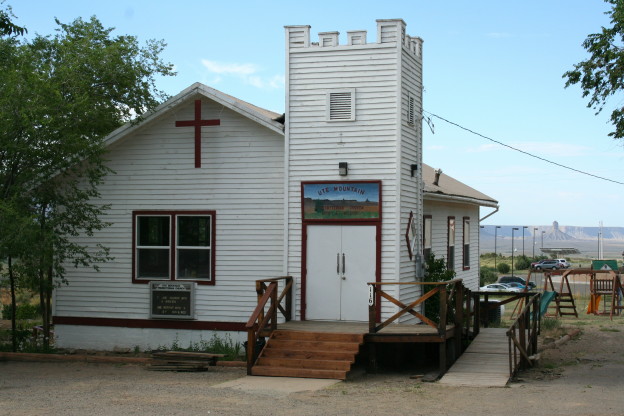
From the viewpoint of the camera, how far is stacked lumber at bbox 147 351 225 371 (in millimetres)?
14961

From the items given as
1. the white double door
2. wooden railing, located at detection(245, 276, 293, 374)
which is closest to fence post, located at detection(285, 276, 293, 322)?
wooden railing, located at detection(245, 276, 293, 374)

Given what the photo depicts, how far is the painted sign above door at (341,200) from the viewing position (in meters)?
15.7

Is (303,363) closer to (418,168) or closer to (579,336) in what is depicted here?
(418,168)

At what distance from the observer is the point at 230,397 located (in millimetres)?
11891

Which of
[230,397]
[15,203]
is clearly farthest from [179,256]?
[230,397]

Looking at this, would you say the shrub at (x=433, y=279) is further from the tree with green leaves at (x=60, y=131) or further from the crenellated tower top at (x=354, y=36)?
the tree with green leaves at (x=60, y=131)

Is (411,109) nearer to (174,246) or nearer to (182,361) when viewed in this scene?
(174,246)

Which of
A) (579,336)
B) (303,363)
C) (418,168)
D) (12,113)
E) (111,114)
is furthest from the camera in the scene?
(579,336)

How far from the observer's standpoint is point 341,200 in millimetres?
15930

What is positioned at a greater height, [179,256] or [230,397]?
[179,256]

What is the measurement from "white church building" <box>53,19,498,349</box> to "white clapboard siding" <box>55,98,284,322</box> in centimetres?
3

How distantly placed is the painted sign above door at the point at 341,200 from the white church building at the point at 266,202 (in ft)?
0.07

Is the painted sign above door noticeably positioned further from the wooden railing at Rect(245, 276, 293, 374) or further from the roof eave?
the roof eave

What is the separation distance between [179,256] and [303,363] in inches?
194
